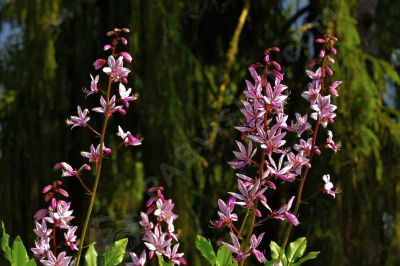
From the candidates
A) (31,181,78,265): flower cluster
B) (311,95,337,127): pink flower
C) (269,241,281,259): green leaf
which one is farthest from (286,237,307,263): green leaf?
(31,181,78,265): flower cluster

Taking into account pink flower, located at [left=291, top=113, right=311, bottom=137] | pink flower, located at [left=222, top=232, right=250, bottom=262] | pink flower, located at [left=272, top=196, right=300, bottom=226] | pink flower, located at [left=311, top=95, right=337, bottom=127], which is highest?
pink flower, located at [left=311, top=95, right=337, bottom=127]

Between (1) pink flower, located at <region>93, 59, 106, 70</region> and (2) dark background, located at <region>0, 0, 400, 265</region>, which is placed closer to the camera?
(1) pink flower, located at <region>93, 59, 106, 70</region>

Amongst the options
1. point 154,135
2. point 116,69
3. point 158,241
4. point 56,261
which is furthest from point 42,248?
point 154,135

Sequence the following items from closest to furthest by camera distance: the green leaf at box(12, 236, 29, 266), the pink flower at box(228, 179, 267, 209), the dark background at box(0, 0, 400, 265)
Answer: the pink flower at box(228, 179, 267, 209) → the green leaf at box(12, 236, 29, 266) → the dark background at box(0, 0, 400, 265)

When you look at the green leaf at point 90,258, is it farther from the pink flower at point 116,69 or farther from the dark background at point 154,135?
the dark background at point 154,135

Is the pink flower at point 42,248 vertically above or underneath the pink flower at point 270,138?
underneath

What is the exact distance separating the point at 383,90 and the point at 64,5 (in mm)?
1476

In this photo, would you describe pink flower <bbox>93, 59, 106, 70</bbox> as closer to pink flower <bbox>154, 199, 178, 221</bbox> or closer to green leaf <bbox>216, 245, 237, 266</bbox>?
pink flower <bbox>154, 199, 178, 221</bbox>

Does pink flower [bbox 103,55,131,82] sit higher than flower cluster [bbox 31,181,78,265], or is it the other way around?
pink flower [bbox 103,55,131,82]

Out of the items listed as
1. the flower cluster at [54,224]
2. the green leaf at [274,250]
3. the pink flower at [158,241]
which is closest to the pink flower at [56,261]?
the flower cluster at [54,224]

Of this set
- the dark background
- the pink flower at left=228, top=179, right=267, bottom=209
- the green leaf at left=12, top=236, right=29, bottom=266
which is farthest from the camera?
the dark background

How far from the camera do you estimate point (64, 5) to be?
11.6 feet

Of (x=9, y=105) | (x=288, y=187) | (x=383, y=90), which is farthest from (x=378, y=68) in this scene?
(x=9, y=105)

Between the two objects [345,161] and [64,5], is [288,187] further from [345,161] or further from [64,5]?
[64,5]
